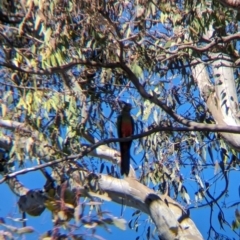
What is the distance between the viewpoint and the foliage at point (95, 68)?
16.8 feet

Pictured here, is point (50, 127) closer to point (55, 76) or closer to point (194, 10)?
point (55, 76)

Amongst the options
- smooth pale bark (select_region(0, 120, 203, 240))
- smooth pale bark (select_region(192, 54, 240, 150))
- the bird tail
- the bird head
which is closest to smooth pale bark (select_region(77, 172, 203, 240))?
smooth pale bark (select_region(0, 120, 203, 240))

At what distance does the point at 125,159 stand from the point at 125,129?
246 millimetres

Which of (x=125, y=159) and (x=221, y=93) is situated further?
(x=125, y=159)

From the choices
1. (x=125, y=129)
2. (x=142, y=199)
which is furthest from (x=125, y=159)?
(x=142, y=199)

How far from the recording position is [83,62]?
495cm

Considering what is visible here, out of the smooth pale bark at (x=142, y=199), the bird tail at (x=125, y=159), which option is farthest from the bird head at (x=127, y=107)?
the smooth pale bark at (x=142, y=199)

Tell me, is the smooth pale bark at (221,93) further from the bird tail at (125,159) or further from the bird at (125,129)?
the bird tail at (125,159)

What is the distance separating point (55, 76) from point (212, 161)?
175 centimetres

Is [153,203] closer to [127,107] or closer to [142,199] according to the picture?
[142,199]

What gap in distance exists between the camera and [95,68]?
19.0 feet

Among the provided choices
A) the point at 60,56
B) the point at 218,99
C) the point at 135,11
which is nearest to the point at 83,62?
the point at 60,56

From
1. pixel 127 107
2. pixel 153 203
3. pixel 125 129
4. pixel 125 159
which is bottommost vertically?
pixel 153 203

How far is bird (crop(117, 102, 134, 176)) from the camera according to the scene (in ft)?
20.6
